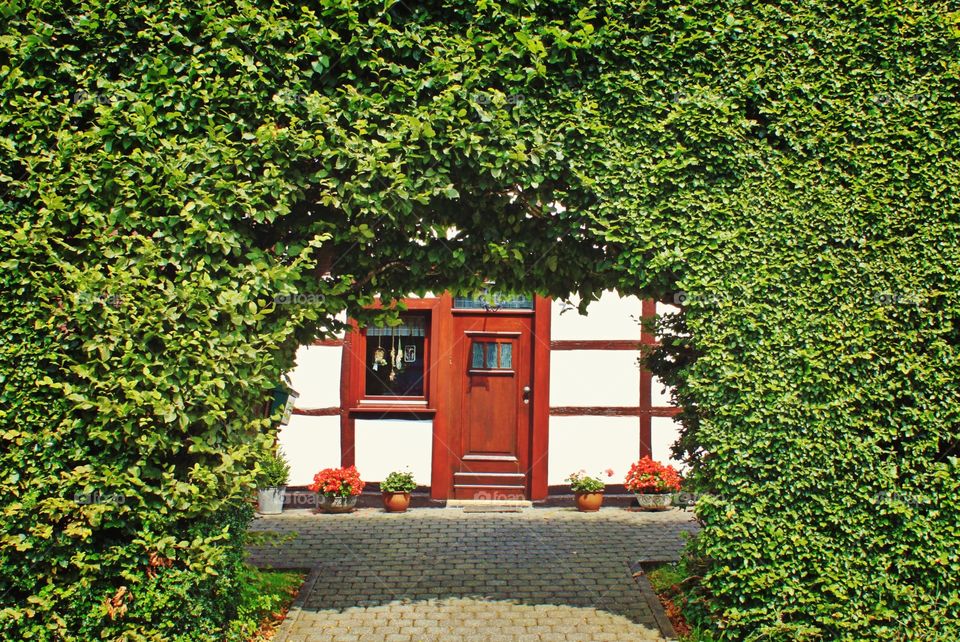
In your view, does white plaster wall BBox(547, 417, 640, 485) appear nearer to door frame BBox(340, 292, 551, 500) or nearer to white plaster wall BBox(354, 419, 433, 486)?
door frame BBox(340, 292, 551, 500)

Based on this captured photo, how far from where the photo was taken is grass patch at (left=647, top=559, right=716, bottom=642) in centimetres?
482

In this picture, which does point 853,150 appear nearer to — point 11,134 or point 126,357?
point 126,357

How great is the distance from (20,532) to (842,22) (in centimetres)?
581

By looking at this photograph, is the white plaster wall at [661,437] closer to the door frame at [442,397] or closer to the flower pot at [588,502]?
the flower pot at [588,502]

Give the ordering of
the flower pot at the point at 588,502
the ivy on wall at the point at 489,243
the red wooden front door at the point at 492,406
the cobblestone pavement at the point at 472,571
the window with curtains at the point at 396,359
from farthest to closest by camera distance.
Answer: the window with curtains at the point at 396,359, the red wooden front door at the point at 492,406, the flower pot at the point at 588,502, the cobblestone pavement at the point at 472,571, the ivy on wall at the point at 489,243

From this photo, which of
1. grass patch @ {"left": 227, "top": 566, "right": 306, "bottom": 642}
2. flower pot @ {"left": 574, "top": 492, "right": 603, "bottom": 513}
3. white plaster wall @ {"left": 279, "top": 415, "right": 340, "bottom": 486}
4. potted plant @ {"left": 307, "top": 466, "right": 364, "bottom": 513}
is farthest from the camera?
white plaster wall @ {"left": 279, "top": 415, "right": 340, "bottom": 486}

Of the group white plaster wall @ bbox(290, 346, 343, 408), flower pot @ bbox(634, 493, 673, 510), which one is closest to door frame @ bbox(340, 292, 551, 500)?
white plaster wall @ bbox(290, 346, 343, 408)

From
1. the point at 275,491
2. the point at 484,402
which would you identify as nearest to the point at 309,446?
the point at 275,491

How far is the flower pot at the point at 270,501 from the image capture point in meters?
8.48

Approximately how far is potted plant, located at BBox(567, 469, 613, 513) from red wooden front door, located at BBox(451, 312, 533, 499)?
0.64 meters

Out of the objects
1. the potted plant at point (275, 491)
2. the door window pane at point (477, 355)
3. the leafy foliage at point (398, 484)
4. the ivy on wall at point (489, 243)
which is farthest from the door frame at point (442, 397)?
the ivy on wall at point (489, 243)

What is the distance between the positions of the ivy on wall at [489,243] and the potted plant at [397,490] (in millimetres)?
3911

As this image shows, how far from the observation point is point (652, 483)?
340 inches

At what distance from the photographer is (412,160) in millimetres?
4449
